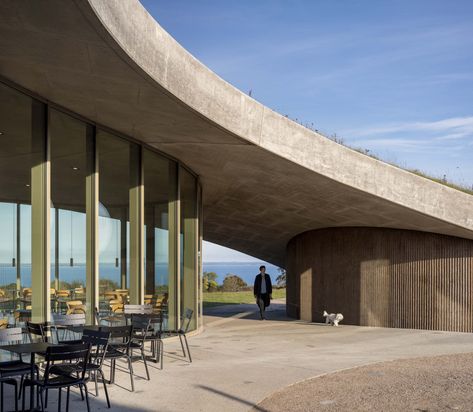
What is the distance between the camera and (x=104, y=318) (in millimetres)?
10477

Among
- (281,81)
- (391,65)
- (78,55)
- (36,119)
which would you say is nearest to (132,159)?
(36,119)

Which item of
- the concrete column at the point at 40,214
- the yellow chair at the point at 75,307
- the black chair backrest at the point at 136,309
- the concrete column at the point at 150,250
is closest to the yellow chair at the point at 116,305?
the black chair backrest at the point at 136,309

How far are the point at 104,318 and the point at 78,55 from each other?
4.59m

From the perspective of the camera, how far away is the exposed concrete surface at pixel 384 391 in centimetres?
737

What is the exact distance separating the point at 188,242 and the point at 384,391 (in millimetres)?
7334

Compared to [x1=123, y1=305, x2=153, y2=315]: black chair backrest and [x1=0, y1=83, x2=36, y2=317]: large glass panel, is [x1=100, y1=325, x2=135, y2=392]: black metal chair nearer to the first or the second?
[x1=0, y1=83, x2=36, y2=317]: large glass panel

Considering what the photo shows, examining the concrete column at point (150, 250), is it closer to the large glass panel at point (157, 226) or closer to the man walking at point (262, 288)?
the large glass panel at point (157, 226)

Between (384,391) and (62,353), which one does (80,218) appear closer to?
(62,353)

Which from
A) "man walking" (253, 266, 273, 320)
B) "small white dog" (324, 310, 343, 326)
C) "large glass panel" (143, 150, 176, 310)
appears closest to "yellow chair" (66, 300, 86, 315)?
"large glass panel" (143, 150, 176, 310)

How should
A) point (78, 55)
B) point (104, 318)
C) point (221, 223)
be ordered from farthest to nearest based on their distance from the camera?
point (221, 223) → point (104, 318) → point (78, 55)

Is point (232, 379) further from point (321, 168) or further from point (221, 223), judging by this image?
point (221, 223)

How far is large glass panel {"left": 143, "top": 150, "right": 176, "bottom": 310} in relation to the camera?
12344mm

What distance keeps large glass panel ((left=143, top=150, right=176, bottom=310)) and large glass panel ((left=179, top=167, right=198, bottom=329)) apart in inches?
35.1

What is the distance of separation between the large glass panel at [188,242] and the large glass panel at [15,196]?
5202 millimetres
